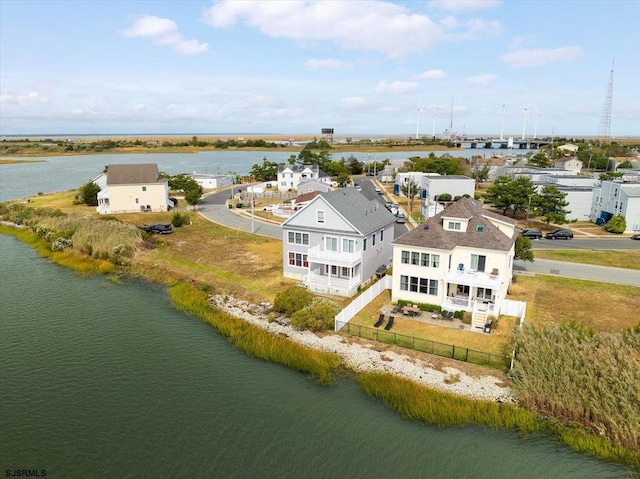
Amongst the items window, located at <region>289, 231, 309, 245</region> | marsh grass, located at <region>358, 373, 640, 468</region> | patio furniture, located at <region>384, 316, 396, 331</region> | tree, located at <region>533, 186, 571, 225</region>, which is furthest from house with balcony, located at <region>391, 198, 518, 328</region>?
tree, located at <region>533, 186, 571, 225</region>

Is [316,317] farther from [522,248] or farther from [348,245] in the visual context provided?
[522,248]

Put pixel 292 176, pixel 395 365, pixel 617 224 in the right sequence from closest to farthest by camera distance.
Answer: pixel 395 365 < pixel 617 224 < pixel 292 176

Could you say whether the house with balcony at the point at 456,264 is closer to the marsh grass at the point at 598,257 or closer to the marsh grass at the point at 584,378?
the marsh grass at the point at 584,378

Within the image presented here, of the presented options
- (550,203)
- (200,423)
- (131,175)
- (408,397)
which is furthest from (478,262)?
(131,175)

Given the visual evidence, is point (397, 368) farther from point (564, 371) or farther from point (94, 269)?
point (94, 269)

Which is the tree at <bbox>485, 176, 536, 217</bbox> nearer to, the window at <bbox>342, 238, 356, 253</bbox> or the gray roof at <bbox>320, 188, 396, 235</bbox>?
the gray roof at <bbox>320, 188, 396, 235</bbox>

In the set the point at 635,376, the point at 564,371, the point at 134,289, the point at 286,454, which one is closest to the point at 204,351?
the point at 286,454

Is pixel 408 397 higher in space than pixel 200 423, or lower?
higher
